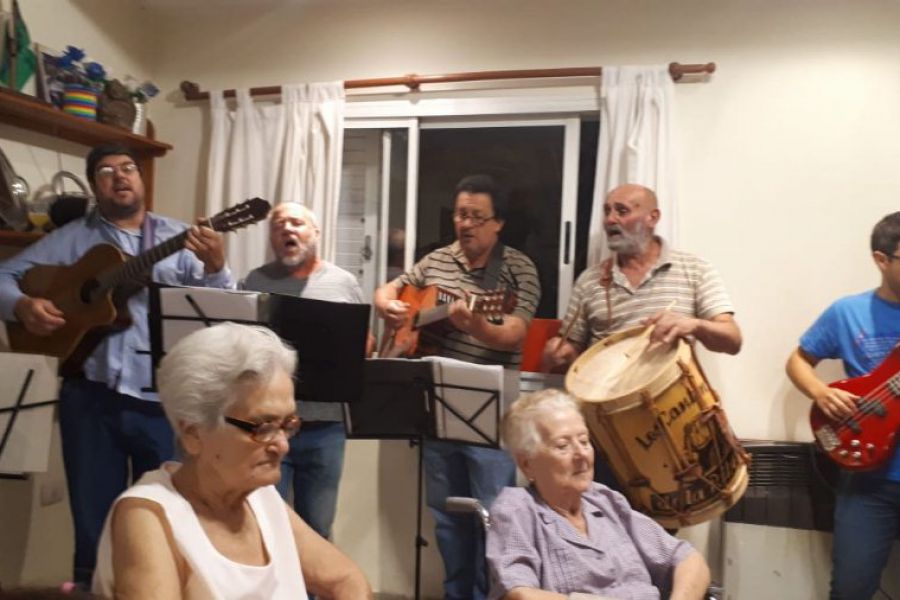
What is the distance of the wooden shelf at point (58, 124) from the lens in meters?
2.62

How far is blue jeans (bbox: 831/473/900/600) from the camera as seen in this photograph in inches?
89.0

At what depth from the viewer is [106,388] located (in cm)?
236

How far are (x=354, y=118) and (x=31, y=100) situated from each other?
1.23 metres

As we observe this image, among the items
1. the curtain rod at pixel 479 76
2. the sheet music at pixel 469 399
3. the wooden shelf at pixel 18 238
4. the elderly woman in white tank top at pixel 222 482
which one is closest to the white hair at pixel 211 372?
the elderly woman in white tank top at pixel 222 482

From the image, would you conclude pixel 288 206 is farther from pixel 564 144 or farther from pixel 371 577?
pixel 371 577

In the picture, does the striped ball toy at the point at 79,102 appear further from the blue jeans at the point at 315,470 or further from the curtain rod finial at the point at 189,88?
the blue jeans at the point at 315,470

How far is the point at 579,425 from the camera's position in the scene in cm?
172

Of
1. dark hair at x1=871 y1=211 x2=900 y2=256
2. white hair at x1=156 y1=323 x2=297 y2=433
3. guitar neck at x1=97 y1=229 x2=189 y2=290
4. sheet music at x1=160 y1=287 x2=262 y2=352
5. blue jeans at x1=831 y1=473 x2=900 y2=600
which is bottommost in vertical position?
blue jeans at x1=831 y1=473 x2=900 y2=600

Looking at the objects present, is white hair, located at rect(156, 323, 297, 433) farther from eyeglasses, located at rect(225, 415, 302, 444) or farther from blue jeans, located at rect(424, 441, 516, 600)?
blue jeans, located at rect(424, 441, 516, 600)

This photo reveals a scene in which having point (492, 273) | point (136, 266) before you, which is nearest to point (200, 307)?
point (136, 266)

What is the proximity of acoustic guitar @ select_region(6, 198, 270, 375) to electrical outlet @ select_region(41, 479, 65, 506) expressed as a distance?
2.53ft

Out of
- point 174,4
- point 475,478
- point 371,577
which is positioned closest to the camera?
point 475,478

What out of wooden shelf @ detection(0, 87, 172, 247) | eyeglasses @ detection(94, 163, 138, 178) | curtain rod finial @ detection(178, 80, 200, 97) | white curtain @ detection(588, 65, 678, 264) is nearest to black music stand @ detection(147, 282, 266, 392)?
eyeglasses @ detection(94, 163, 138, 178)

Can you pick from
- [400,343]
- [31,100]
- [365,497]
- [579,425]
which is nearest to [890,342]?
[579,425]
